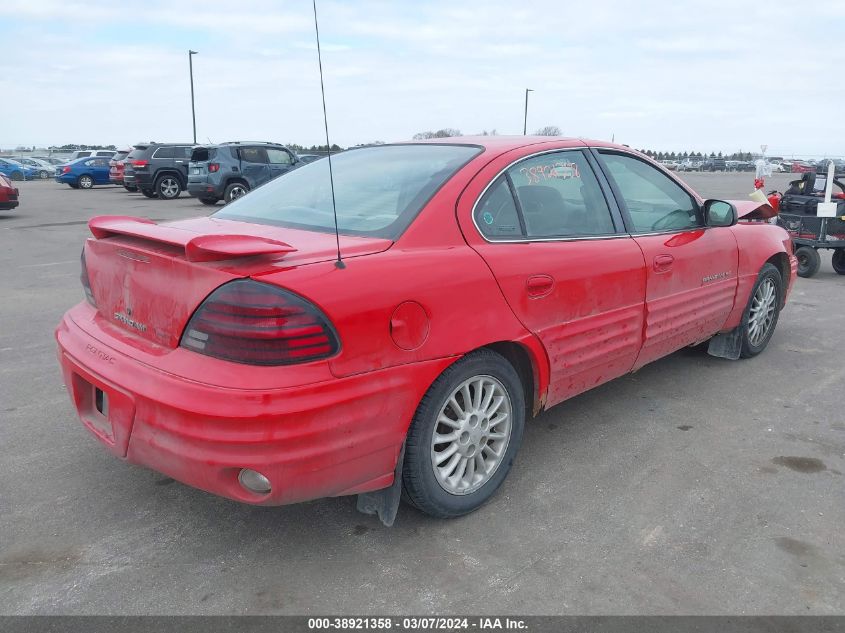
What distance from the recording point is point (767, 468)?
131 inches

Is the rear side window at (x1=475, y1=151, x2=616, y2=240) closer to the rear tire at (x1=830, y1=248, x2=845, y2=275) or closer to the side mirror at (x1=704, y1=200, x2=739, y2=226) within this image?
the side mirror at (x1=704, y1=200, x2=739, y2=226)

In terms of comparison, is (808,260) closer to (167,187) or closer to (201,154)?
(201,154)

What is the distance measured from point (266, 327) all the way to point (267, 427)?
32cm

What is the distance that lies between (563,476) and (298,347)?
160 cm

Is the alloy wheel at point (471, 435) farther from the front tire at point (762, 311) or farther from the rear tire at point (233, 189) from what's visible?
the rear tire at point (233, 189)

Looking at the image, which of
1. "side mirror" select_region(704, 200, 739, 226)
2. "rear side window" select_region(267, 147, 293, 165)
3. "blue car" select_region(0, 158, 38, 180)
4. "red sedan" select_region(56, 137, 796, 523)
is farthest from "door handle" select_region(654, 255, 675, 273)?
"blue car" select_region(0, 158, 38, 180)

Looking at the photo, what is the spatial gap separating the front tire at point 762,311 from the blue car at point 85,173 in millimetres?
27849

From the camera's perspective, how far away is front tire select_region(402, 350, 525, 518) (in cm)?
263

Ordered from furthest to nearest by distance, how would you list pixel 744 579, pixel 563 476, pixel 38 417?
pixel 38 417 < pixel 563 476 < pixel 744 579

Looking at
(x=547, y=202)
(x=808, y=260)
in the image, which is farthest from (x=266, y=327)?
(x=808, y=260)

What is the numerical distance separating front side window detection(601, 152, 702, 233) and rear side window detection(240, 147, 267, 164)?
15501mm

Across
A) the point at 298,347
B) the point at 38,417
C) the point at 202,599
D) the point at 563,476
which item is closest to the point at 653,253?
the point at 563,476

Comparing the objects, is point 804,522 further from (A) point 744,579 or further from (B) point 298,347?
(B) point 298,347

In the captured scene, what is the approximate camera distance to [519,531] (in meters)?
2.78
